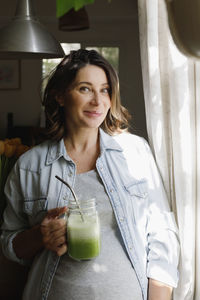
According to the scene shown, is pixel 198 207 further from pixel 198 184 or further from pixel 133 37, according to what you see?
pixel 133 37

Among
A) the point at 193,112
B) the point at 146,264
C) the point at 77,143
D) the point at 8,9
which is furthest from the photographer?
the point at 8,9

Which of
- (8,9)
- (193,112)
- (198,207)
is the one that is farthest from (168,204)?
(8,9)

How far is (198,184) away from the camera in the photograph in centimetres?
137

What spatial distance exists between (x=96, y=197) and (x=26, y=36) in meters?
0.66

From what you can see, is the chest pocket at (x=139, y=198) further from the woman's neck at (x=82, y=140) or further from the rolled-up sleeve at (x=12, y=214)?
the rolled-up sleeve at (x=12, y=214)

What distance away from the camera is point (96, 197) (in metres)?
1.43

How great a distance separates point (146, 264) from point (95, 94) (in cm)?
58

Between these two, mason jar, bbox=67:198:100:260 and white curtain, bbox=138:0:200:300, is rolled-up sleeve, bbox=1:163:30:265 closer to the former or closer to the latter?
mason jar, bbox=67:198:100:260

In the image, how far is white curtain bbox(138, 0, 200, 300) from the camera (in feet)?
4.39

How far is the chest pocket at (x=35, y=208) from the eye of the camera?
1478 mm

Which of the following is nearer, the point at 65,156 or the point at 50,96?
the point at 65,156

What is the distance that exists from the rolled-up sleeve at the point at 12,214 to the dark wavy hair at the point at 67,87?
0.21 m

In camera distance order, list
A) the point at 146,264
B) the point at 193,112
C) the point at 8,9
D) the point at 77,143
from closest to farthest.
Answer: the point at 193,112 < the point at 146,264 < the point at 77,143 < the point at 8,9

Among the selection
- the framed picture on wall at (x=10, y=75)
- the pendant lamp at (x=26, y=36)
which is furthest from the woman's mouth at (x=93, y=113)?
the framed picture on wall at (x=10, y=75)
